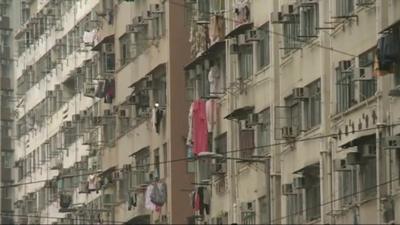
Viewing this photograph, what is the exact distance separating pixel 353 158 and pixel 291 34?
6795 millimetres

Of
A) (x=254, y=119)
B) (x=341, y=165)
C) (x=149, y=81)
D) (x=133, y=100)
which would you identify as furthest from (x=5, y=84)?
(x=341, y=165)

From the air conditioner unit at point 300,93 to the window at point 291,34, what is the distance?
1.16m

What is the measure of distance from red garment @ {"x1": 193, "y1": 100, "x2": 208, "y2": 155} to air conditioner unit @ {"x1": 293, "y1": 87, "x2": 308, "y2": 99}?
8.57 metres

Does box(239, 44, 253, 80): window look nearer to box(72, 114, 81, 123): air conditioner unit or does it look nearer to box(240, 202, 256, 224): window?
box(240, 202, 256, 224): window

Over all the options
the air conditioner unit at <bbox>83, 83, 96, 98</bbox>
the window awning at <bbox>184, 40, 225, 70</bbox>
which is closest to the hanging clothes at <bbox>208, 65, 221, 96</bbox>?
the window awning at <bbox>184, 40, 225, 70</bbox>

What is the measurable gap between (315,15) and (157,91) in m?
17.1

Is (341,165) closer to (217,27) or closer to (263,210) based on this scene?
(263,210)

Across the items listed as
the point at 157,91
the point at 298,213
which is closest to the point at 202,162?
the point at 157,91

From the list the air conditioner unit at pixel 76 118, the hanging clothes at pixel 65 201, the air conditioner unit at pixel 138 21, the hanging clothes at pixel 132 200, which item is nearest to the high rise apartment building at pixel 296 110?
the air conditioner unit at pixel 138 21

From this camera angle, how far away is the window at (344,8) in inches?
1735

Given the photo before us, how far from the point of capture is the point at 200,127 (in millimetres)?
55875

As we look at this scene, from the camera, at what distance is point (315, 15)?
153 ft

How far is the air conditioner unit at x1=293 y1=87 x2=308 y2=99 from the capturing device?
4691 cm

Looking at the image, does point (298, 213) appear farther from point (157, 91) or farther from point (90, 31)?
point (90, 31)
